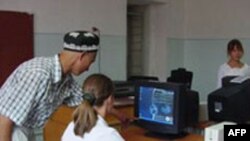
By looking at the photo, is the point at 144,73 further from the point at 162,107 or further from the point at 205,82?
the point at 162,107

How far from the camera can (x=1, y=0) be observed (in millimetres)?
4500

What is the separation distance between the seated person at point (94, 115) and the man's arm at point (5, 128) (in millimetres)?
258

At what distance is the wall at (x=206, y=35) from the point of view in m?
6.31

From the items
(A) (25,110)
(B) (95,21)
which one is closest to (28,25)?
(B) (95,21)

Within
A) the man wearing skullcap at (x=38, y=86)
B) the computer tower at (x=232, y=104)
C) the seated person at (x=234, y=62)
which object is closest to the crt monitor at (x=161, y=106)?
the computer tower at (x=232, y=104)

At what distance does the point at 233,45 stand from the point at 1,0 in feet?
8.96

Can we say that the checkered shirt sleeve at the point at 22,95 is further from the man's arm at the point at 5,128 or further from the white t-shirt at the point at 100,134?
the white t-shirt at the point at 100,134

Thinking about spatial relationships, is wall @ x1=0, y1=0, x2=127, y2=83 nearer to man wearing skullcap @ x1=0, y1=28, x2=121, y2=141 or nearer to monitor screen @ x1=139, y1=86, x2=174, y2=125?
monitor screen @ x1=139, y1=86, x2=174, y2=125

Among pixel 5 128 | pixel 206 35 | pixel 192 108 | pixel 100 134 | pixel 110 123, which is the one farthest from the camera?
pixel 206 35

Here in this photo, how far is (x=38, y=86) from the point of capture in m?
1.76

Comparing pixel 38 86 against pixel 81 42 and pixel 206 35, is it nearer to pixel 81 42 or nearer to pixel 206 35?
pixel 81 42

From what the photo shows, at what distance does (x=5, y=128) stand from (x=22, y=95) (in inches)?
6.6

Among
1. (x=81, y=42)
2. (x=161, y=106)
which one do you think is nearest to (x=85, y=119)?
(x=81, y=42)

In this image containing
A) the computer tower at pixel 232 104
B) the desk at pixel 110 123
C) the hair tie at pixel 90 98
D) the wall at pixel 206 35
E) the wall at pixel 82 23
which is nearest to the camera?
the hair tie at pixel 90 98
